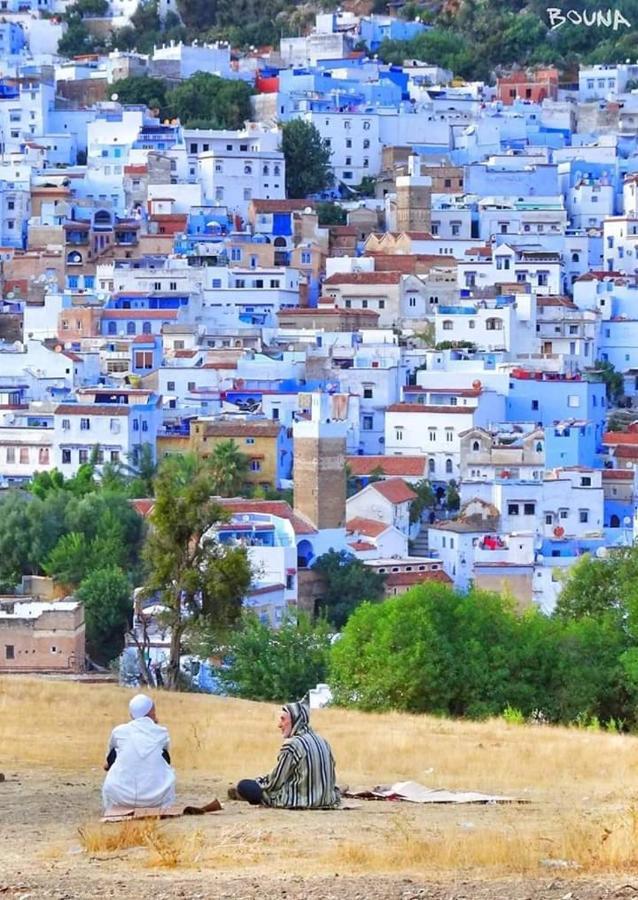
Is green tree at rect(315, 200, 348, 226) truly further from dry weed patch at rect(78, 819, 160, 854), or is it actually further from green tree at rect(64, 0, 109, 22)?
dry weed patch at rect(78, 819, 160, 854)

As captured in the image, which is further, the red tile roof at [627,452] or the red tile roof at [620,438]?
the red tile roof at [620,438]

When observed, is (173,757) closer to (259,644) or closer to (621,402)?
(259,644)

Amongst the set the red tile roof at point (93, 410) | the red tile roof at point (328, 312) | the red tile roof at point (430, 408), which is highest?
the red tile roof at point (328, 312)

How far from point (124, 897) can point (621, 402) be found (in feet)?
146

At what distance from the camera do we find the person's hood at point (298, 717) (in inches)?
399

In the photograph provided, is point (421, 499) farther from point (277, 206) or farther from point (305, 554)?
point (277, 206)

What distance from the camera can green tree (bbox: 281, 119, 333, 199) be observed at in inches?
2514

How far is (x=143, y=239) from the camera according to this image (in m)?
58.9

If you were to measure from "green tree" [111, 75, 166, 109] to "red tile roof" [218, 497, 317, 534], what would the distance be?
3043 cm

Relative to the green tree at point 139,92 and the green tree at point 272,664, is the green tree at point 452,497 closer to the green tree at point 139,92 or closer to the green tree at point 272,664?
the green tree at point 272,664

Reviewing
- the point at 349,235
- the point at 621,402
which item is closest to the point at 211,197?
the point at 349,235

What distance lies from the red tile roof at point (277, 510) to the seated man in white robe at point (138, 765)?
28871mm

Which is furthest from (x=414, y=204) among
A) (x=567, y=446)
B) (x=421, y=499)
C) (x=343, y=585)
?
(x=343, y=585)

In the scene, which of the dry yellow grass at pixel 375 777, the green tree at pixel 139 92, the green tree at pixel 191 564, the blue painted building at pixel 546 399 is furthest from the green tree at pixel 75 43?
the dry yellow grass at pixel 375 777
